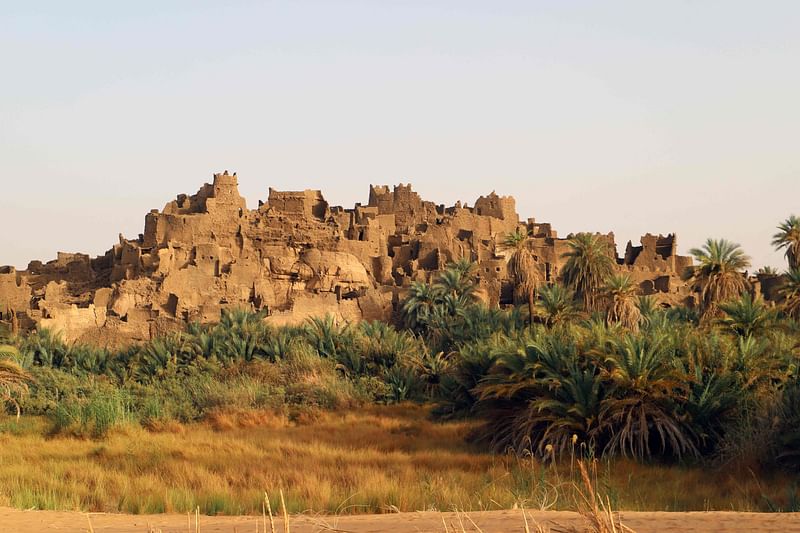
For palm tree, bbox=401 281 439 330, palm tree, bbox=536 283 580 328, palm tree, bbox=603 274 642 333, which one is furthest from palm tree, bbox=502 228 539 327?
palm tree, bbox=603 274 642 333

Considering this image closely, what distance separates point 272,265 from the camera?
47688mm

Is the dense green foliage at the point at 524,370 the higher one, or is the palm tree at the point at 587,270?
the palm tree at the point at 587,270

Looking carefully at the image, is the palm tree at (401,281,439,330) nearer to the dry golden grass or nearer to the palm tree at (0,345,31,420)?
the palm tree at (0,345,31,420)

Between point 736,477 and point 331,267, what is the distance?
34.0 meters

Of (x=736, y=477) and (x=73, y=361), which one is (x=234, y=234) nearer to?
(x=73, y=361)

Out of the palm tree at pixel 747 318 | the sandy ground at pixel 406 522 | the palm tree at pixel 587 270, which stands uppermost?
the palm tree at pixel 587 270

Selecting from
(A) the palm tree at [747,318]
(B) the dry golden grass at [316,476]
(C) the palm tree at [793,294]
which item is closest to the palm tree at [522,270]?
(C) the palm tree at [793,294]

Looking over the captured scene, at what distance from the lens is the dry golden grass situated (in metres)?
13.1

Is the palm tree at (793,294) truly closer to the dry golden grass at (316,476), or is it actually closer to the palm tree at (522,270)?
the palm tree at (522,270)

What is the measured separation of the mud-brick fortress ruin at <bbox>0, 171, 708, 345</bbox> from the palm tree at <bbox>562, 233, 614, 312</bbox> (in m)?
11.7

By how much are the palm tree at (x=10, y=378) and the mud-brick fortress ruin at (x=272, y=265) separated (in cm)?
1327

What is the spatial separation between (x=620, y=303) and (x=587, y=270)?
3458mm

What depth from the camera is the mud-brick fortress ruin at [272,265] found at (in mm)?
41906

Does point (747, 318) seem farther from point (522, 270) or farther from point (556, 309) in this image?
point (522, 270)
